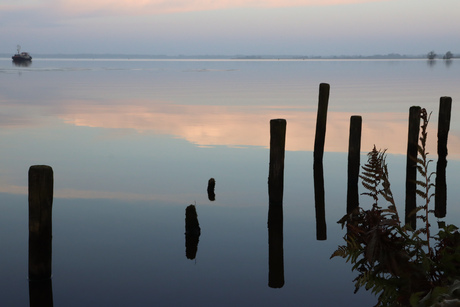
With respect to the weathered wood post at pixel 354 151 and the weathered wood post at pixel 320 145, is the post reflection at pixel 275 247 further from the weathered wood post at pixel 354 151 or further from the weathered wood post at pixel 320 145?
the weathered wood post at pixel 354 151

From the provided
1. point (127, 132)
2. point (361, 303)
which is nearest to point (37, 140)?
point (127, 132)

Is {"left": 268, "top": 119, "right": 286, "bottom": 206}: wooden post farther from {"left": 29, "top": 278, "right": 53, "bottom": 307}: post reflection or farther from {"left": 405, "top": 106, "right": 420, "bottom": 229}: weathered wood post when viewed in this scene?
{"left": 29, "top": 278, "right": 53, "bottom": 307}: post reflection

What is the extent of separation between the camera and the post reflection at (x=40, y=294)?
8961 mm

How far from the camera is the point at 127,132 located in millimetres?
Result: 27797

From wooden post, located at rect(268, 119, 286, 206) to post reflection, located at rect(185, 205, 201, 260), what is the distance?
2.00 metres

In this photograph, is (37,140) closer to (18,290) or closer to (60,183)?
(60,183)

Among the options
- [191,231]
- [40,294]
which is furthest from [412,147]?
[40,294]

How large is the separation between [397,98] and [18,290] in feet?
137

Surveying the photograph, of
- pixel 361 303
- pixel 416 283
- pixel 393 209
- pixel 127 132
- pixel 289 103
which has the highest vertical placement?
pixel 289 103

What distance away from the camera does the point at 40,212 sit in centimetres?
828

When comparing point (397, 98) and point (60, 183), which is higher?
point (397, 98)

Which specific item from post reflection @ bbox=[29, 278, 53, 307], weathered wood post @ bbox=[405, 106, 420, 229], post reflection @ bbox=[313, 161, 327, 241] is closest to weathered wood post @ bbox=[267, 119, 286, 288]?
post reflection @ bbox=[313, 161, 327, 241]

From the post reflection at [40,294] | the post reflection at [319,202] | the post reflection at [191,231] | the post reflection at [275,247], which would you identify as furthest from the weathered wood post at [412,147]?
the post reflection at [40,294]

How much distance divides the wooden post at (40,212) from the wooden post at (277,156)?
18.4 feet
